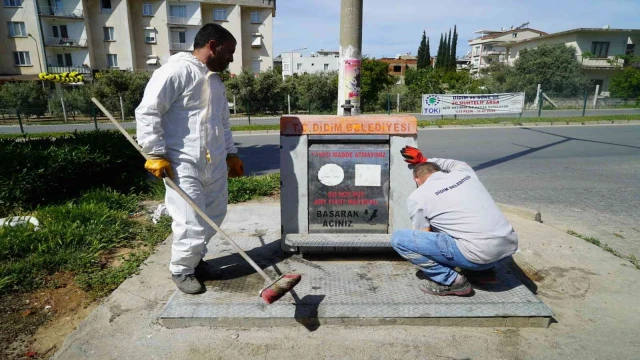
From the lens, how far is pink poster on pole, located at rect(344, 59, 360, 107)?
454cm

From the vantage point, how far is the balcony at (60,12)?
34500 millimetres

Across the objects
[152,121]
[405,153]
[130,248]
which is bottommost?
[130,248]

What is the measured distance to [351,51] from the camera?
4.64m

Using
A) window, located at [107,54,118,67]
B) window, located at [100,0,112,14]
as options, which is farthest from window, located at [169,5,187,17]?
window, located at [107,54,118,67]

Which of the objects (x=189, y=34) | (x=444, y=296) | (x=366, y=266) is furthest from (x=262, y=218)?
(x=189, y=34)

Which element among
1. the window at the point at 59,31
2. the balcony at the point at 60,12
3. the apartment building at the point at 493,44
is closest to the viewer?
the balcony at the point at 60,12

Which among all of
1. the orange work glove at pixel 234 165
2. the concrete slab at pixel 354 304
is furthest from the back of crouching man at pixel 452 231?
the orange work glove at pixel 234 165

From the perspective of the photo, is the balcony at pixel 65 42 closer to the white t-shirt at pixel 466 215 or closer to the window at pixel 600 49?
the white t-shirt at pixel 466 215

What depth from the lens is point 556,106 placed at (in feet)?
77.3

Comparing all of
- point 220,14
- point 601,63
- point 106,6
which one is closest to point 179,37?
point 220,14

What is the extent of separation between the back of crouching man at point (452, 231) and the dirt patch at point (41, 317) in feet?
7.82

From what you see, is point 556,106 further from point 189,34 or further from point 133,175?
point 189,34

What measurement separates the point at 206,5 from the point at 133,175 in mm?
38286

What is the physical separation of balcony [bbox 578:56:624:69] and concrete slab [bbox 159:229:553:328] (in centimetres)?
4433
